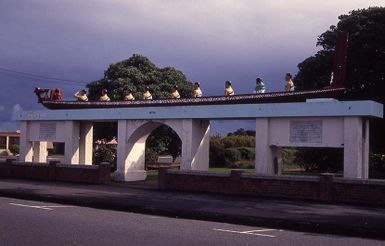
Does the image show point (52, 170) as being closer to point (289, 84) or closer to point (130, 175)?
point (130, 175)

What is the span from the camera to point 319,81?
33000mm

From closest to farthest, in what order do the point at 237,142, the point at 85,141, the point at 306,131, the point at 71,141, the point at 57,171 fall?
the point at 306,131, the point at 57,171, the point at 71,141, the point at 85,141, the point at 237,142

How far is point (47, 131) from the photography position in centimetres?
2680

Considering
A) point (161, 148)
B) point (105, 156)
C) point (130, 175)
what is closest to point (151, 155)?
point (161, 148)

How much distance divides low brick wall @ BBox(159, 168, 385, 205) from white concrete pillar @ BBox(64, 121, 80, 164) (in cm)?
643

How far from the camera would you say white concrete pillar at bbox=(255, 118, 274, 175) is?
19688 millimetres

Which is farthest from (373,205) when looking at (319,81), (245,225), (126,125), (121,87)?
(121,87)

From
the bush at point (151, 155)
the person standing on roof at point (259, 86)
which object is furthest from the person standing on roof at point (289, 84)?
the bush at point (151, 155)

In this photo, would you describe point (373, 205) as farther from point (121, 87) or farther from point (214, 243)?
point (121, 87)

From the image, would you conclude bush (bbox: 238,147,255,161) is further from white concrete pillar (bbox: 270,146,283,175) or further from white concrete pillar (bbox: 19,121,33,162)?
white concrete pillar (bbox: 270,146,283,175)

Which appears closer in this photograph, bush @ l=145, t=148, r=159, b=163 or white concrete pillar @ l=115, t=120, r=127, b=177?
white concrete pillar @ l=115, t=120, r=127, b=177

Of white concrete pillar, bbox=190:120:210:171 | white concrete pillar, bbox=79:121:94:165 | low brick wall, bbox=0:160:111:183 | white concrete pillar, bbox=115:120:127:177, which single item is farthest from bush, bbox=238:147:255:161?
white concrete pillar, bbox=190:120:210:171

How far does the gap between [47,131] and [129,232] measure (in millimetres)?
17571

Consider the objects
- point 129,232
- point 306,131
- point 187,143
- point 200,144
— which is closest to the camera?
point 129,232
